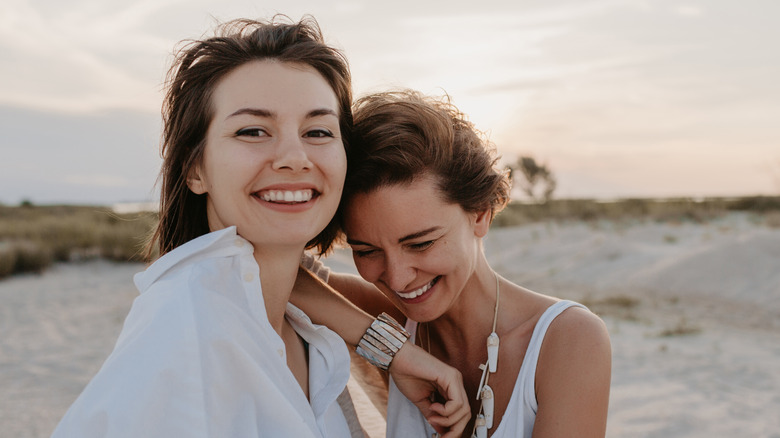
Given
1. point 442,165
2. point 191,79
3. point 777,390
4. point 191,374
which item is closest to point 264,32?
point 191,79

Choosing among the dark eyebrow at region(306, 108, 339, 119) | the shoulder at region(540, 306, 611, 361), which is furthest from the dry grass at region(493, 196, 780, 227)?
the dark eyebrow at region(306, 108, 339, 119)

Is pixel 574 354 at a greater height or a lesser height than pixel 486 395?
greater

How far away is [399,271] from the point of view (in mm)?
2646

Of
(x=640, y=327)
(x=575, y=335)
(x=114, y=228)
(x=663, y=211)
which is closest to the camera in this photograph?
(x=575, y=335)

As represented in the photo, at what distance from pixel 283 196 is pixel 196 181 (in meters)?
0.38

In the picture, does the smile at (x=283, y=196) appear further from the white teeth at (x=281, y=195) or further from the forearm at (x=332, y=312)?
the forearm at (x=332, y=312)

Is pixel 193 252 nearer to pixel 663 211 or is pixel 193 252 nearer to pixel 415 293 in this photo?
pixel 415 293

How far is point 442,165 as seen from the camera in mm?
2633

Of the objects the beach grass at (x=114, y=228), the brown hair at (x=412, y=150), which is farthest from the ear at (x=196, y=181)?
the beach grass at (x=114, y=228)

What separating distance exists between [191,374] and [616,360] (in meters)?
7.17

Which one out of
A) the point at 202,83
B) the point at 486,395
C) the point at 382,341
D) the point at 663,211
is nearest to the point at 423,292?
the point at 382,341

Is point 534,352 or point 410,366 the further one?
point 410,366

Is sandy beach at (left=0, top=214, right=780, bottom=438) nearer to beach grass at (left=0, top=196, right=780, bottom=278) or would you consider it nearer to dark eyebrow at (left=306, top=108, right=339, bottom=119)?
beach grass at (left=0, top=196, right=780, bottom=278)

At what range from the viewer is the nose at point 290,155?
2006 mm
